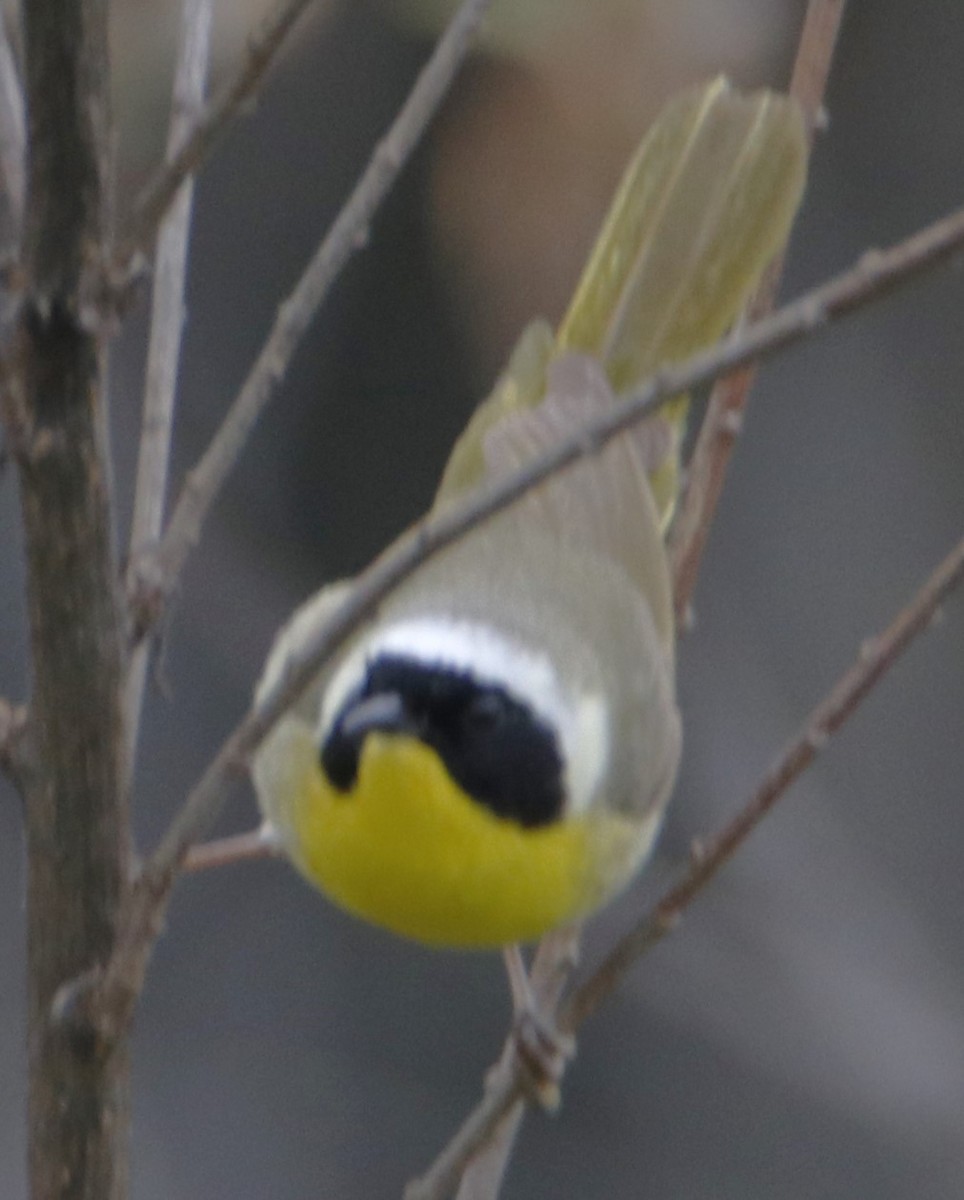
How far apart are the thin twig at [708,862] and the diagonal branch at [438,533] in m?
0.31

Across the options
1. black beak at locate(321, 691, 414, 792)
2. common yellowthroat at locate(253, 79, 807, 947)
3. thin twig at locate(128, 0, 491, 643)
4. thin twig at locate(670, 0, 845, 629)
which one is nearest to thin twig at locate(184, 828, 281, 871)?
common yellowthroat at locate(253, 79, 807, 947)

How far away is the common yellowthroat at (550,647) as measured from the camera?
1764 mm

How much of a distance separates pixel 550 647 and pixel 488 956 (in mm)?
1408

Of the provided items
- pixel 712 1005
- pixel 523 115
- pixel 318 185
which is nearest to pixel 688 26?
pixel 523 115

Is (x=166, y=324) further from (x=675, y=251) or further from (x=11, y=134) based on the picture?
(x=675, y=251)

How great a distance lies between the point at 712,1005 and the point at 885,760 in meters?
0.57

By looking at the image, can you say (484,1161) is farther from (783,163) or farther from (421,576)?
(783,163)

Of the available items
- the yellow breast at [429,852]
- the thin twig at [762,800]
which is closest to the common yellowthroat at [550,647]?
the yellow breast at [429,852]

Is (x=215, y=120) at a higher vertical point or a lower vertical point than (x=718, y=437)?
higher

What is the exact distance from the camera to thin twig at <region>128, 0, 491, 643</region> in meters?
1.22

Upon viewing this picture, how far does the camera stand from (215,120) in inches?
40.1

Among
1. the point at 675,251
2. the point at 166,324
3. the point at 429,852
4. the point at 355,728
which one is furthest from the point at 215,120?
the point at 675,251

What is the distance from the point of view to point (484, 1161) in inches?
62.4

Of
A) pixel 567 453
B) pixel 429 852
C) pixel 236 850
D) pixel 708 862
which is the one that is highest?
pixel 567 453
